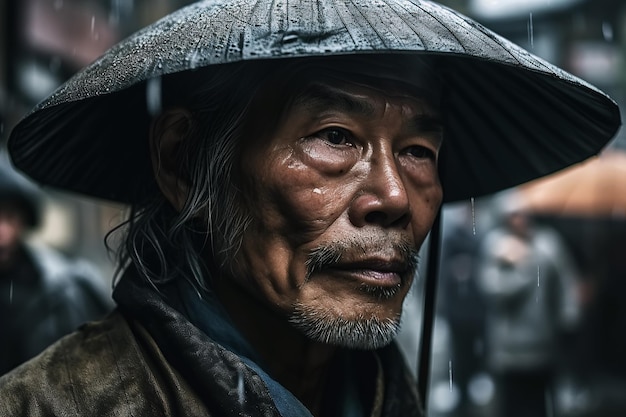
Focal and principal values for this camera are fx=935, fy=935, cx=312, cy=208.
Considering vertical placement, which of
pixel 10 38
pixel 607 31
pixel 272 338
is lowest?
pixel 607 31

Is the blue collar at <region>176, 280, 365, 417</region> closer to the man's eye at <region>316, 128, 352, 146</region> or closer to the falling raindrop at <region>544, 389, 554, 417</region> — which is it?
the man's eye at <region>316, 128, 352, 146</region>

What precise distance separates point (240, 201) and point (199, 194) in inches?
5.0

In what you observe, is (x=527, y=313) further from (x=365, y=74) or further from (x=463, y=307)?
(x=365, y=74)

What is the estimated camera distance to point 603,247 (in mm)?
8898

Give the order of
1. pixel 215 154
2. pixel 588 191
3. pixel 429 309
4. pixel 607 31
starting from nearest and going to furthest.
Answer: pixel 215 154
pixel 429 309
pixel 588 191
pixel 607 31

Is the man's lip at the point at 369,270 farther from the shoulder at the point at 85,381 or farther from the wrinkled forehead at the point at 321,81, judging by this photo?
the shoulder at the point at 85,381

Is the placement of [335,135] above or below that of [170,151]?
above

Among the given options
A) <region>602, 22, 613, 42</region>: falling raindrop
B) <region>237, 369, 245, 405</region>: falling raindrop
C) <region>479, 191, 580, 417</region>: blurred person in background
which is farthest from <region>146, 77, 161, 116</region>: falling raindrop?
<region>602, 22, 613, 42</region>: falling raindrop

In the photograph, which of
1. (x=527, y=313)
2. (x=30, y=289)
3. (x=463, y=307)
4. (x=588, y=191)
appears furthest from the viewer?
(x=463, y=307)

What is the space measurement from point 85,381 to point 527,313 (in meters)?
5.85

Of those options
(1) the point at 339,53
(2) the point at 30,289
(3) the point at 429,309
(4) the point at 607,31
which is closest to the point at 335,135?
(1) the point at 339,53

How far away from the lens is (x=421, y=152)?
228 centimetres

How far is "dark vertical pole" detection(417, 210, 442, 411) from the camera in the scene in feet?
8.42

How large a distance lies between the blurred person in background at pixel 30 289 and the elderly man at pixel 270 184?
2369 mm
